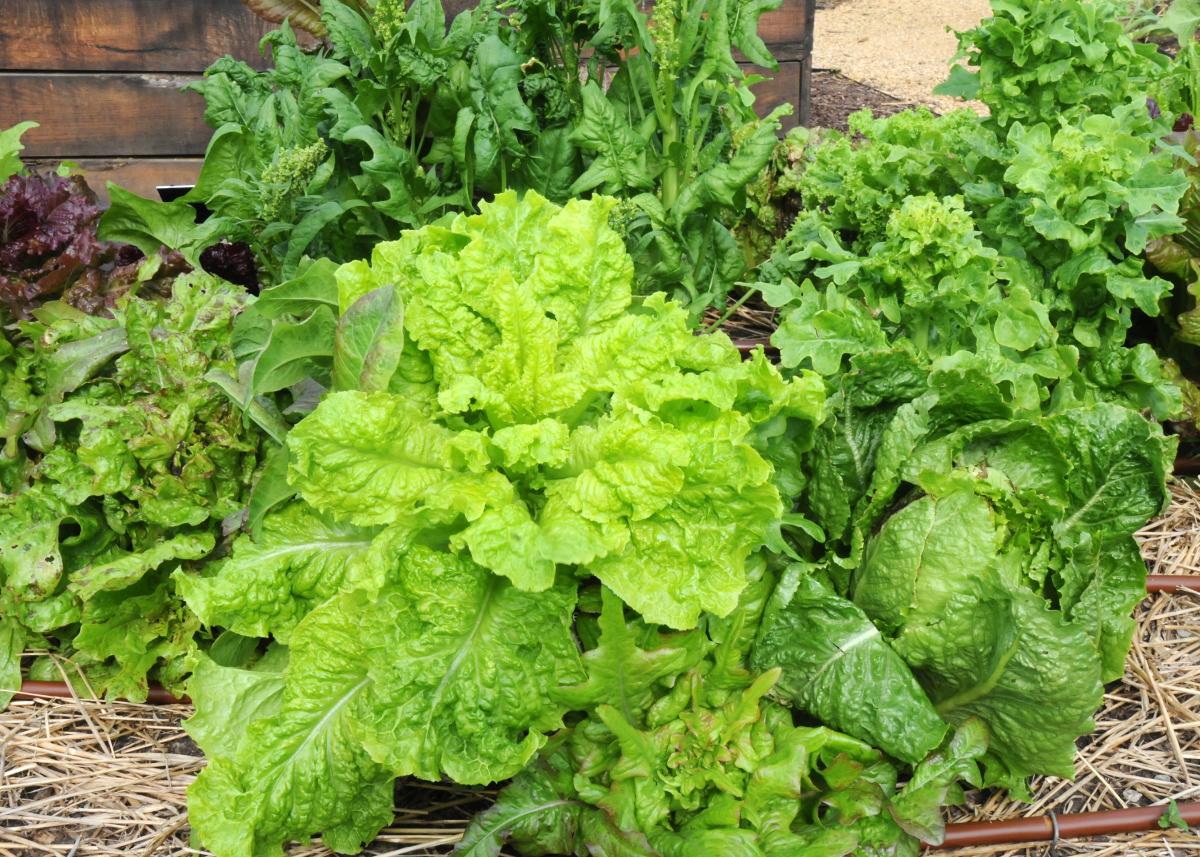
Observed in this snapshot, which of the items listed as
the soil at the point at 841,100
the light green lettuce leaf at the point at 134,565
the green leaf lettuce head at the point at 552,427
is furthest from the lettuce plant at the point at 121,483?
the soil at the point at 841,100

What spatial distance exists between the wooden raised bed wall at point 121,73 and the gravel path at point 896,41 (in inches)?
140

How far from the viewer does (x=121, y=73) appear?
4008 mm

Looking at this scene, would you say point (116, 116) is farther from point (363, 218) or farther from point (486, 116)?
point (486, 116)

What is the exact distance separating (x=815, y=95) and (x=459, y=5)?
3.49m

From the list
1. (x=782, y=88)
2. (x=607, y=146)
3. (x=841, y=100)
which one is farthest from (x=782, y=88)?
(x=841, y=100)

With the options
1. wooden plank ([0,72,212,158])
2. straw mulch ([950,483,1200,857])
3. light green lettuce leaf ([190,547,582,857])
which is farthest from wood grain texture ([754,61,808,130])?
light green lettuce leaf ([190,547,582,857])

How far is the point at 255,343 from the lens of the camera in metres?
2.29

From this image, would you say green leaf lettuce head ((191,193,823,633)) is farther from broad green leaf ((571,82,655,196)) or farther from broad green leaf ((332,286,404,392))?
broad green leaf ((571,82,655,196))

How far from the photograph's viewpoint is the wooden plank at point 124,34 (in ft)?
12.7

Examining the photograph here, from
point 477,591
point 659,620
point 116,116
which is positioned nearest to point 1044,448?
point 659,620

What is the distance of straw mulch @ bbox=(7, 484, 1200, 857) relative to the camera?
2117mm

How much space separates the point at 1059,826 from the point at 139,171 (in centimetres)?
403

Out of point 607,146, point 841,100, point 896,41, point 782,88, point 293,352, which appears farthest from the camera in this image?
point 896,41

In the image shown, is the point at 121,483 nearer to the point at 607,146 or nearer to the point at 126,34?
the point at 607,146
